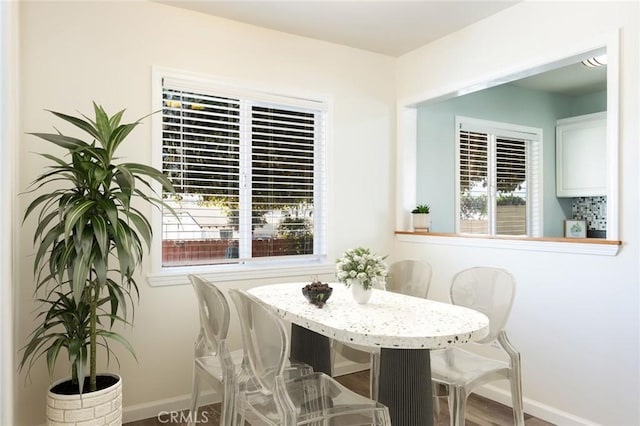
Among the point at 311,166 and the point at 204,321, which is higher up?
the point at 311,166

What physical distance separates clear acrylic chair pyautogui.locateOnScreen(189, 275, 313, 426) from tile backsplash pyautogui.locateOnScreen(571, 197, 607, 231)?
4.38m

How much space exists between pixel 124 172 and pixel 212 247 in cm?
122

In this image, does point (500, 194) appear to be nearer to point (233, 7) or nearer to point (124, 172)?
point (233, 7)

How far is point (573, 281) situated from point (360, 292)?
142 cm

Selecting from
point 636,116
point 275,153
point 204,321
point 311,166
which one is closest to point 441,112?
point 311,166

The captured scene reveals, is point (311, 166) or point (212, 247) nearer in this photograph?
point (212, 247)

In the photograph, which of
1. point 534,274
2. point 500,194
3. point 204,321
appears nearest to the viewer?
point 204,321

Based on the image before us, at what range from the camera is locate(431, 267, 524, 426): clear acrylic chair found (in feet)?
7.15

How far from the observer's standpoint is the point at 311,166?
384 centimetres

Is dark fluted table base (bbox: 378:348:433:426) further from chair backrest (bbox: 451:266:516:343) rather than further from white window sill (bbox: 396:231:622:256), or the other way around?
white window sill (bbox: 396:231:622:256)

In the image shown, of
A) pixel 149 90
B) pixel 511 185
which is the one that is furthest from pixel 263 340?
pixel 511 185

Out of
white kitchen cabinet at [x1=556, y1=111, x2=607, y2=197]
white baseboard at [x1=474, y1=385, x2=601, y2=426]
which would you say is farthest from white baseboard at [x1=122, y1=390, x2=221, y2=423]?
white kitchen cabinet at [x1=556, y1=111, x2=607, y2=197]

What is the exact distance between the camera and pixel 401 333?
5.90 feet

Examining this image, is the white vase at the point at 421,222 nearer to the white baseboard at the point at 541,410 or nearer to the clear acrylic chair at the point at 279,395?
the white baseboard at the point at 541,410
